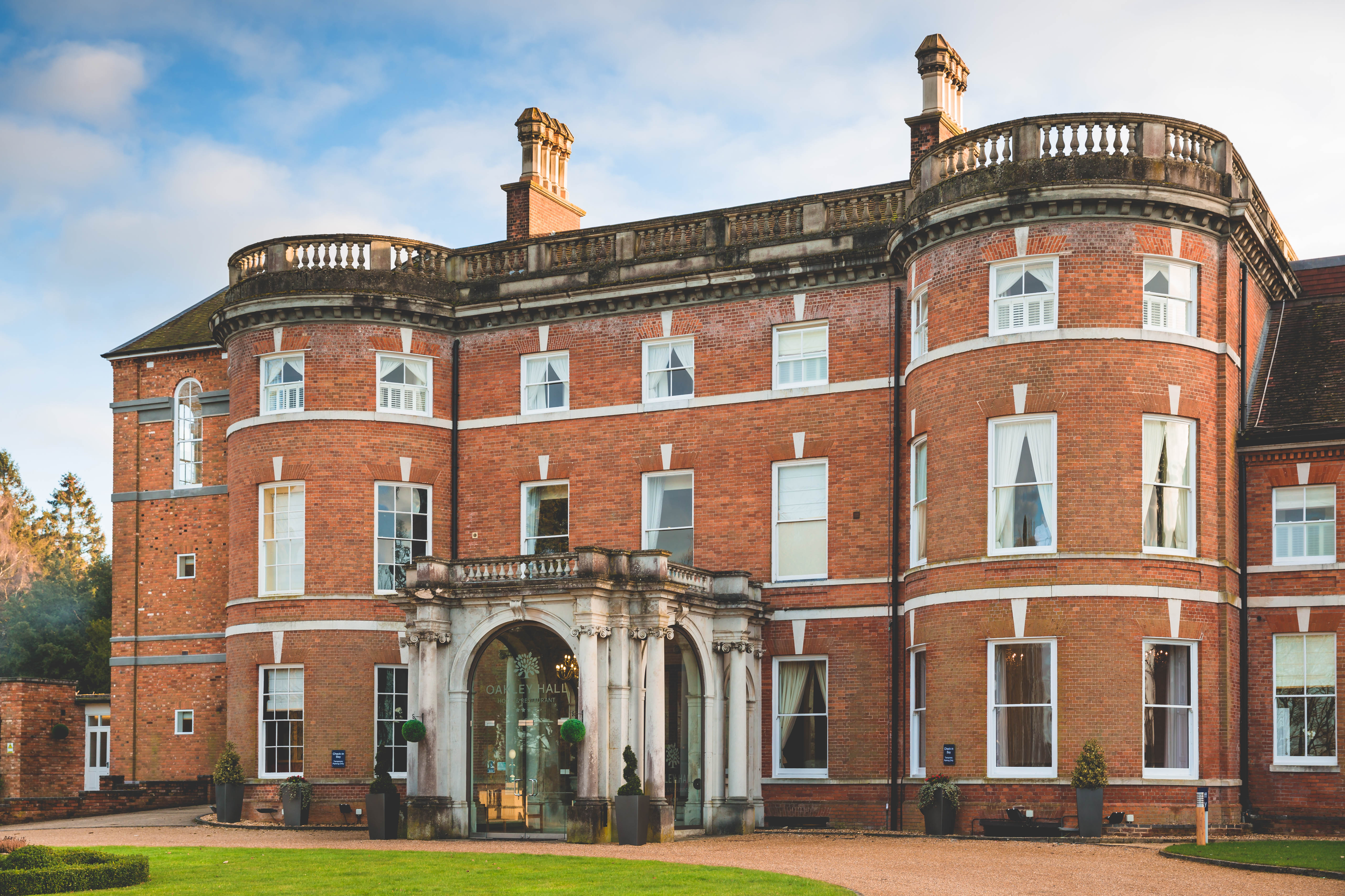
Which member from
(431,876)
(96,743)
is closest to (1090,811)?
(431,876)

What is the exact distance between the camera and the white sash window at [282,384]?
110 feet

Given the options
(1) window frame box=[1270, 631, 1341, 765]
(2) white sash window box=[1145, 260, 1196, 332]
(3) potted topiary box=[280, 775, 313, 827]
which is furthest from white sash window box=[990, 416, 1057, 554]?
(3) potted topiary box=[280, 775, 313, 827]

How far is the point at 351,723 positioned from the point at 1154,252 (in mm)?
18281

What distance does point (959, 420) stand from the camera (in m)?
27.3

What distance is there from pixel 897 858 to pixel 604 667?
6487mm

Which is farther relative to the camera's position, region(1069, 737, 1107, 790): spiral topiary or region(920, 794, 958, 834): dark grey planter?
region(920, 794, 958, 834): dark grey planter

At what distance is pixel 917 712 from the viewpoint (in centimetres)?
2830

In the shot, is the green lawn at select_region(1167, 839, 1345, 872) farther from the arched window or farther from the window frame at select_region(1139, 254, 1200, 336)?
the arched window

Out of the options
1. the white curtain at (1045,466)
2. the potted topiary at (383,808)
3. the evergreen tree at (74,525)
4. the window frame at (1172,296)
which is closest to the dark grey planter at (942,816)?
the white curtain at (1045,466)

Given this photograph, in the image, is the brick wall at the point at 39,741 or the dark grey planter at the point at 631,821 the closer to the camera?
the dark grey planter at the point at 631,821

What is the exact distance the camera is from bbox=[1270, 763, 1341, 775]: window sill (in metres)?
26.6

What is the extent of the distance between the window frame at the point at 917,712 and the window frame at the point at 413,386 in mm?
11994

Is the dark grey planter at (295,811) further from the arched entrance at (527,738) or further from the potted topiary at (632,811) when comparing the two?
the potted topiary at (632,811)

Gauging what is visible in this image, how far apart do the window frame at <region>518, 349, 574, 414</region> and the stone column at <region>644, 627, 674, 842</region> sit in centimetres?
749
